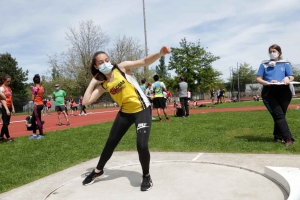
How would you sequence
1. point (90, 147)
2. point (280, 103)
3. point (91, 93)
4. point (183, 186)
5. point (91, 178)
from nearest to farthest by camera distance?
point (183, 186) → point (91, 93) → point (91, 178) → point (280, 103) → point (90, 147)

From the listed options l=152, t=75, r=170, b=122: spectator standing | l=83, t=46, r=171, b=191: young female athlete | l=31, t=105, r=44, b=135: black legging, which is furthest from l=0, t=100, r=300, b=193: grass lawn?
l=152, t=75, r=170, b=122: spectator standing

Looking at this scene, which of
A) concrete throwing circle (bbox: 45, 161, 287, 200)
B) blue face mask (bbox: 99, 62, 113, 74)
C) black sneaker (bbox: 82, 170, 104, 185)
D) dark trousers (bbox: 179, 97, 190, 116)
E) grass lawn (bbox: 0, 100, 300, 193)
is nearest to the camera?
concrete throwing circle (bbox: 45, 161, 287, 200)

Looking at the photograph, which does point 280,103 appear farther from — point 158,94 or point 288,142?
point 158,94

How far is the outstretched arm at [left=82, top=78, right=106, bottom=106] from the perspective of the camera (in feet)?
12.6

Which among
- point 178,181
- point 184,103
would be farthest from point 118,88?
point 184,103

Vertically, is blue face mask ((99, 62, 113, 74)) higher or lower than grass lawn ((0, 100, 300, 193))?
higher

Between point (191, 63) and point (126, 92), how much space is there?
4499 centimetres

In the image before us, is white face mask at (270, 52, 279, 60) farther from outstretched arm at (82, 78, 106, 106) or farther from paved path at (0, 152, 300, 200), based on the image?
outstretched arm at (82, 78, 106, 106)

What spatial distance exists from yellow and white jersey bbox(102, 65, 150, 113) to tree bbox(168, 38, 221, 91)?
4426 centimetres

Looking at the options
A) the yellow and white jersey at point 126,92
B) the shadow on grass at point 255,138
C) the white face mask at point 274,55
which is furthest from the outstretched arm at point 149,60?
the shadow on grass at point 255,138

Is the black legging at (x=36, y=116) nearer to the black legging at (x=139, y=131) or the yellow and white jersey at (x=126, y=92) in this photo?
the black legging at (x=139, y=131)

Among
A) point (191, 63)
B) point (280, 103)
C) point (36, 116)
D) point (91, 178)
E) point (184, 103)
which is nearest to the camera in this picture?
point (91, 178)

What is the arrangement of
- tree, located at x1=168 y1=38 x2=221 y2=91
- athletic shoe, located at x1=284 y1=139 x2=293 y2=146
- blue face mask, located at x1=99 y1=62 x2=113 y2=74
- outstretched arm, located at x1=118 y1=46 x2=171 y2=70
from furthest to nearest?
1. tree, located at x1=168 y1=38 x2=221 y2=91
2. athletic shoe, located at x1=284 y1=139 x2=293 y2=146
3. blue face mask, located at x1=99 y1=62 x2=113 y2=74
4. outstretched arm, located at x1=118 y1=46 x2=171 y2=70

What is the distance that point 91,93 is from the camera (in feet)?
12.8
